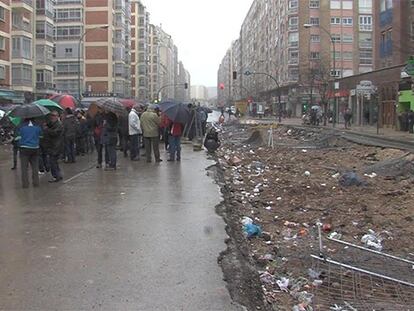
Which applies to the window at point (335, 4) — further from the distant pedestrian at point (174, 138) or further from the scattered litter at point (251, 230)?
the scattered litter at point (251, 230)

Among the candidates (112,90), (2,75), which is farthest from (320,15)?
(2,75)

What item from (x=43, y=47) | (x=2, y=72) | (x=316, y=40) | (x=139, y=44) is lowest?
(x=2, y=72)

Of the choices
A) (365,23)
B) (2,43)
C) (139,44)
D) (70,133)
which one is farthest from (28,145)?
(139,44)

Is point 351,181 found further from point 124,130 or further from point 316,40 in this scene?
point 316,40

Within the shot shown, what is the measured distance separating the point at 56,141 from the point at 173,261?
26.7 feet

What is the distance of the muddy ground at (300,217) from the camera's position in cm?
610

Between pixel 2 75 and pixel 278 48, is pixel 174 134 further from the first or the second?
pixel 278 48

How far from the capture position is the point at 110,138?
52.2 ft

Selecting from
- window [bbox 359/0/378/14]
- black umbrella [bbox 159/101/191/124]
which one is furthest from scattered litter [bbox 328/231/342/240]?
window [bbox 359/0/378/14]

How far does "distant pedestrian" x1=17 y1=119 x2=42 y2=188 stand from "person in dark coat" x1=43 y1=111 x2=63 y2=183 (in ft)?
2.92

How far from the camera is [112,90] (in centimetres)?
9906

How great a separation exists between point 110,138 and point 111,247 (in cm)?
905

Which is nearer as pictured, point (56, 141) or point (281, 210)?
point (281, 210)

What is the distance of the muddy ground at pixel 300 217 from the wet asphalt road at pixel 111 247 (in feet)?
1.18
